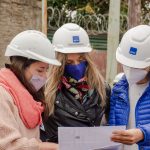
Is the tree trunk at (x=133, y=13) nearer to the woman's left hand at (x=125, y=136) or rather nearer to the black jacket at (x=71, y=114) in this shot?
the black jacket at (x=71, y=114)

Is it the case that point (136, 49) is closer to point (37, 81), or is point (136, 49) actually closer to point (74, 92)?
point (74, 92)

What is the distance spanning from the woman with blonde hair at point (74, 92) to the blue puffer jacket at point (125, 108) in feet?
0.33

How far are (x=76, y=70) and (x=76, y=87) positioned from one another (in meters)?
0.11

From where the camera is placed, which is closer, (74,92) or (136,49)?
(136,49)

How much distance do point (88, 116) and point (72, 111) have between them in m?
0.11

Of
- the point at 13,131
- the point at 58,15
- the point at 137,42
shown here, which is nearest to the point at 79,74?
the point at 137,42

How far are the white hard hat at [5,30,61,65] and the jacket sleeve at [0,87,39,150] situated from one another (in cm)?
28

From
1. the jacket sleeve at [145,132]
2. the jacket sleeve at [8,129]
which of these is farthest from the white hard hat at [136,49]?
the jacket sleeve at [8,129]

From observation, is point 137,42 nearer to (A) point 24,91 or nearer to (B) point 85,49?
(B) point 85,49

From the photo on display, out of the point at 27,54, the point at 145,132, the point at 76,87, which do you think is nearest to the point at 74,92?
the point at 76,87

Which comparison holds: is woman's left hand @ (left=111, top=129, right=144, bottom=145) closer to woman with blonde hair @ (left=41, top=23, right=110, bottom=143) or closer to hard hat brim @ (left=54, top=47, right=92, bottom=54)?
woman with blonde hair @ (left=41, top=23, right=110, bottom=143)

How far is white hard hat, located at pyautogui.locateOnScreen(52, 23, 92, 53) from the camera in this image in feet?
11.5

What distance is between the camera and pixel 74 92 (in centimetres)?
344

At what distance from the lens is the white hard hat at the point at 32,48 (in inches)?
111
